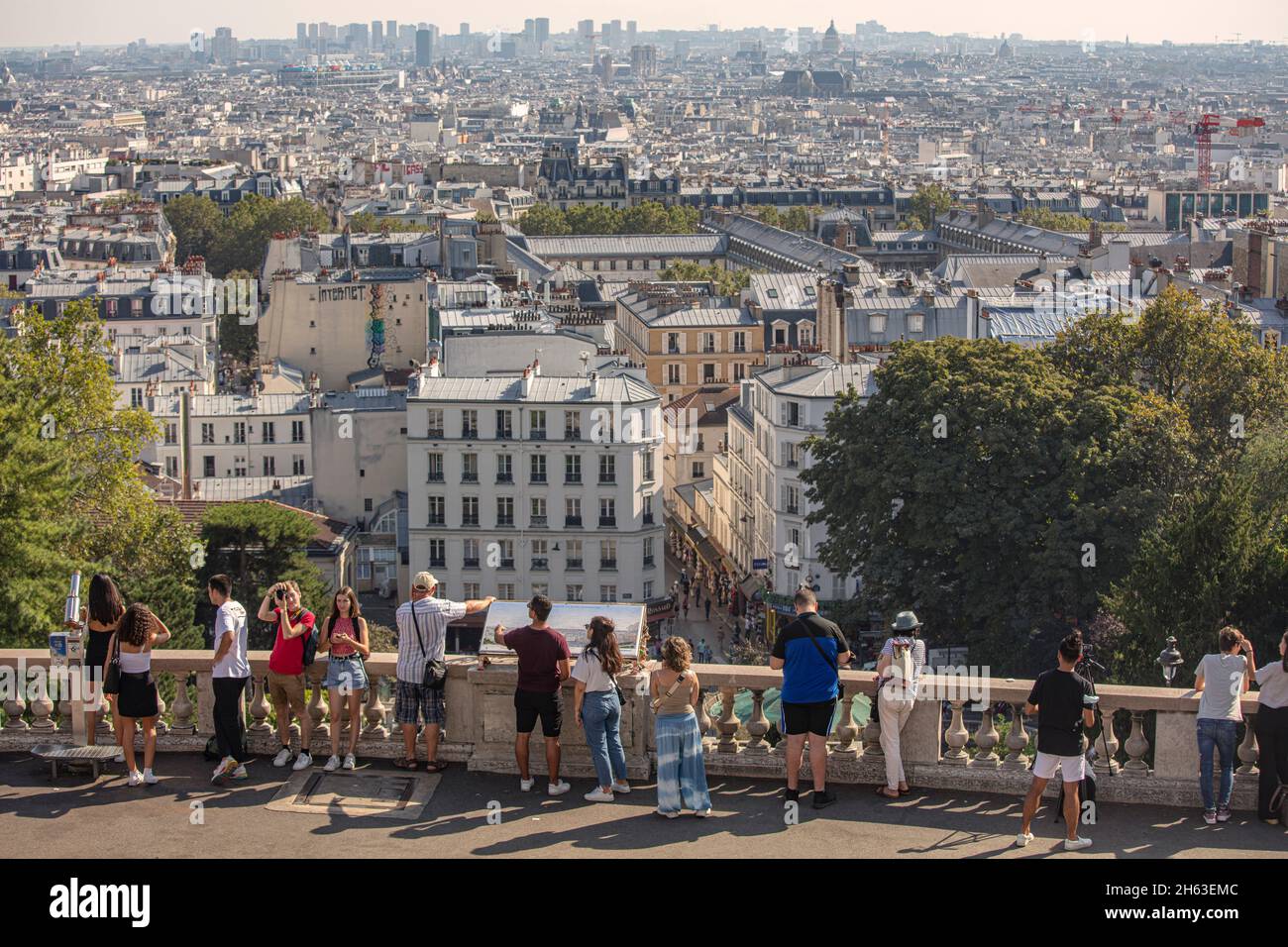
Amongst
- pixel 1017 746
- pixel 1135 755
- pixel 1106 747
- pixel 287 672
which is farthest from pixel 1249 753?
pixel 287 672

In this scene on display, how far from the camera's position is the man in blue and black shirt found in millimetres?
13141

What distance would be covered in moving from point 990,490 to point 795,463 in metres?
10.5

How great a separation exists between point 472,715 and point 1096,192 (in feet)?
398

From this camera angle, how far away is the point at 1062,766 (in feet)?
41.2

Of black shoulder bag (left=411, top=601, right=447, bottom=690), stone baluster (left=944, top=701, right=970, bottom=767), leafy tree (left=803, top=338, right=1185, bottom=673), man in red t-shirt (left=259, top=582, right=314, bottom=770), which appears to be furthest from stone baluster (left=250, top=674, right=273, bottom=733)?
leafy tree (left=803, top=338, right=1185, bottom=673)

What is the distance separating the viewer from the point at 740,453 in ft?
161

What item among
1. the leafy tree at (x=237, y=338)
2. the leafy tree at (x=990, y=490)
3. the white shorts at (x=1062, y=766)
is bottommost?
the leafy tree at (x=237, y=338)

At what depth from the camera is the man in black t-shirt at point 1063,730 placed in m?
12.5

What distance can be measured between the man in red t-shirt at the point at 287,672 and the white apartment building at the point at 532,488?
92.9 feet

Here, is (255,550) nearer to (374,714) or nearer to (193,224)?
(374,714)

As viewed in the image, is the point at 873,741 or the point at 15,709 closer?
the point at 873,741

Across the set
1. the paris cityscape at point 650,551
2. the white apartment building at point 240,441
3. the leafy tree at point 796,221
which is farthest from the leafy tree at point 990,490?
the leafy tree at point 796,221

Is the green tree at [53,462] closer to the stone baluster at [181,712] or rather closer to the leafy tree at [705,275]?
the stone baluster at [181,712]

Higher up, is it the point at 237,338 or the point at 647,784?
the point at 647,784
